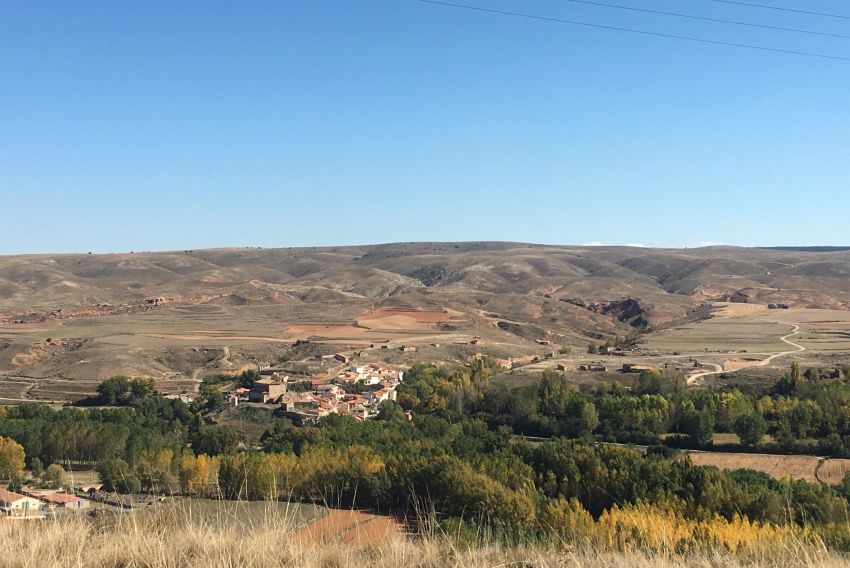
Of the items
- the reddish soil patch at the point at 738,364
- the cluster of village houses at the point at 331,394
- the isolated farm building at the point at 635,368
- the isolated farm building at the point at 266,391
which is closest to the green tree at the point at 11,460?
the cluster of village houses at the point at 331,394

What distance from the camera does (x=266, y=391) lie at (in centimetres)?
4844

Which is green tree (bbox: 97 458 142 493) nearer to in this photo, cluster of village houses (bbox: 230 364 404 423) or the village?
the village

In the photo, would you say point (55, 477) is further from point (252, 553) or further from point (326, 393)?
point (252, 553)

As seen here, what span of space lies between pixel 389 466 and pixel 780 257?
187 m

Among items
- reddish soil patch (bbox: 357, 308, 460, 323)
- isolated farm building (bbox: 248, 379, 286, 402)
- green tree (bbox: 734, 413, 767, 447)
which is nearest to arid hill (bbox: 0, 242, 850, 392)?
reddish soil patch (bbox: 357, 308, 460, 323)

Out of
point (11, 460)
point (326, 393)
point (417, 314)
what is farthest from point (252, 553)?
point (417, 314)

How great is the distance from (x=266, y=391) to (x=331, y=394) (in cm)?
423

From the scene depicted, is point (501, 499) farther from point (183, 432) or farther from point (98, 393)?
point (98, 393)

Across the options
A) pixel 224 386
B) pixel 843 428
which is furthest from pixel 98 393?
pixel 843 428

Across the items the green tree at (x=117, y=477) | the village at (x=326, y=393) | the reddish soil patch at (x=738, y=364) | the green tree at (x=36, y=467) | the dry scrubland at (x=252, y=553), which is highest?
the dry scrubland at (x=252, y=553)

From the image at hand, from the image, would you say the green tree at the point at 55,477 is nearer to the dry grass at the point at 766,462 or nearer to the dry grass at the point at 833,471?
the dry grass at the point at 766,462

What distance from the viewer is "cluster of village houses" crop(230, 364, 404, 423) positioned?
4391cm

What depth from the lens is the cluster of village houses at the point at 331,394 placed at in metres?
43.9

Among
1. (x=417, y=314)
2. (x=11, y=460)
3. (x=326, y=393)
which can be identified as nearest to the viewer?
(x=11, y=460)
